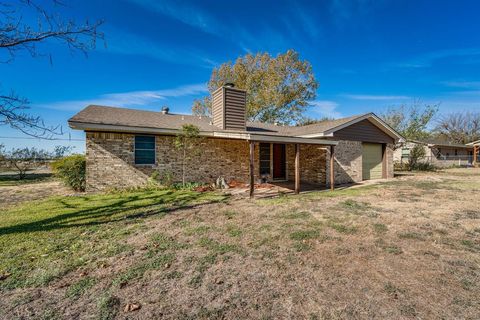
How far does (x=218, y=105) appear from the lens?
12.4 metres

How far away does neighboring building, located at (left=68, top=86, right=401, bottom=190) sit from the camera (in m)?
9.02

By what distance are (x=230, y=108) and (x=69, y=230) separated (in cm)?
884

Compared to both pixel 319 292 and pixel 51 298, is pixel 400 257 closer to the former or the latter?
pixel 319 292

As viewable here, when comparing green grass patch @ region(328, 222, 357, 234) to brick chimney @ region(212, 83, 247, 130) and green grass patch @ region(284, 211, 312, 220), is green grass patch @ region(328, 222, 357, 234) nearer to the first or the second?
green grass patch @ region(284, 211, 312, 220)

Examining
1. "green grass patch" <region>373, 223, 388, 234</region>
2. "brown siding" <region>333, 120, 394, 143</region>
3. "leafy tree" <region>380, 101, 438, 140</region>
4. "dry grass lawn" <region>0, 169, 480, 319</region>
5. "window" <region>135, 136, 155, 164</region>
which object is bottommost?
"dry grass lawn" <region>0, 169, 480, 319</region>

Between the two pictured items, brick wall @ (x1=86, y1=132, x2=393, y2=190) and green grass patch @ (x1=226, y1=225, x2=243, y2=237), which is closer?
green grass patch @ (x1=226, y1=225, x2=243, y2=237)

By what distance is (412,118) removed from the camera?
26.8 meters

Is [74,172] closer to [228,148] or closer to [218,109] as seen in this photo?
[228,148]

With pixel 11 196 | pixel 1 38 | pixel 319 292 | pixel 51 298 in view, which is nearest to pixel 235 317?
pixel 319 292

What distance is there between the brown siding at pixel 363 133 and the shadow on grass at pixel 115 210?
25.4ft

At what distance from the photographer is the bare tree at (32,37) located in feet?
13.4

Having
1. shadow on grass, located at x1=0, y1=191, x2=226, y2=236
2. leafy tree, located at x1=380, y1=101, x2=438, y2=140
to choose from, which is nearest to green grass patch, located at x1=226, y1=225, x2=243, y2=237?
shadow on grass, located at x1=0, y1=191, x2=226, y2=236

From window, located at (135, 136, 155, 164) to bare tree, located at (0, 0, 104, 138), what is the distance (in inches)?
210

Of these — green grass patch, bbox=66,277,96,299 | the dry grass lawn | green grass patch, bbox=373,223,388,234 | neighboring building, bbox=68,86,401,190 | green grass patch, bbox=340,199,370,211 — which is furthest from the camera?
neighboring building, bbox=68,86,401,190
